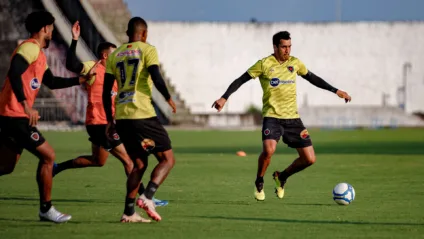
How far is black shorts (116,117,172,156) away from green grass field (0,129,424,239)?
0.82 m

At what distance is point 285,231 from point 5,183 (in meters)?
7.62

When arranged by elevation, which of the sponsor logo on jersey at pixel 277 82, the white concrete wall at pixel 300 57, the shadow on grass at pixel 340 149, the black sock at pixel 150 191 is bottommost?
the white concrete wall at pixel 300 57

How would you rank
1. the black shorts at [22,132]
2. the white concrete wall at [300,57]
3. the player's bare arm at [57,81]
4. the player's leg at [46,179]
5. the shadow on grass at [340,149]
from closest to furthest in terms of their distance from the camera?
the black shorts at [22,132]
the player's leg at [46,179]
the player's bare arm at [57,81]
the shadow on grass at [340,149]
the white concrete wall at [300,57]

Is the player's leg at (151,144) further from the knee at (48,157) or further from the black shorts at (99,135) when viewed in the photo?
the black shorts at (99,135)

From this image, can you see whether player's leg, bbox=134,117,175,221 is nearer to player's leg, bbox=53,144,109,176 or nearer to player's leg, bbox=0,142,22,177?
player's leg, bbox=0,142,22,177

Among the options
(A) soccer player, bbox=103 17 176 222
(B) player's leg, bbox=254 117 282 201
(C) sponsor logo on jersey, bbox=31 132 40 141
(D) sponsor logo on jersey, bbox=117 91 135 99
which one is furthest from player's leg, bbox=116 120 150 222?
(B) player's leg, bbox=254 117 282 201

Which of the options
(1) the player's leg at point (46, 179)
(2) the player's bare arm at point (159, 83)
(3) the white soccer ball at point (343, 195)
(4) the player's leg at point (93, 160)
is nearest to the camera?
(2) the player's bare arm at point (159, 83)

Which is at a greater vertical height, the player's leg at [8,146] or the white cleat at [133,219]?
the player's leg at [8,146]

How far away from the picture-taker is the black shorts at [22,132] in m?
11.0

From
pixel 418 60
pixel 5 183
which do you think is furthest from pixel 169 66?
pixel 5 183

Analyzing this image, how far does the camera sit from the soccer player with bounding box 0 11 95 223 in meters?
11.0

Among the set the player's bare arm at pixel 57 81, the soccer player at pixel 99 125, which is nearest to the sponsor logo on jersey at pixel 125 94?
the player's bare arm at pixel 57 81

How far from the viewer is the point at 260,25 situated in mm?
65688

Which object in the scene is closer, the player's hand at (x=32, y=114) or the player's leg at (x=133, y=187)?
the player's hand at (x=32, y=114)
